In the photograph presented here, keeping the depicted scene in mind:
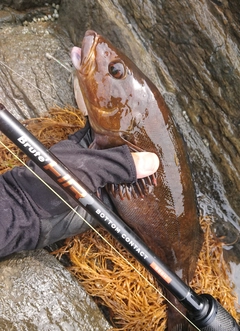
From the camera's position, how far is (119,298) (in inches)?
123

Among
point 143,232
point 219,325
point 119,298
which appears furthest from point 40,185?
point 219,325

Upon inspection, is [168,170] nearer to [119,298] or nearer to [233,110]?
[233,110]

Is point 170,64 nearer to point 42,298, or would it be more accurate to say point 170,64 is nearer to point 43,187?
point 43,187

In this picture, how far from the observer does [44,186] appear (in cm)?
261

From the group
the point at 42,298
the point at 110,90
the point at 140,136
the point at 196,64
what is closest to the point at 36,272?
the point at 42,298

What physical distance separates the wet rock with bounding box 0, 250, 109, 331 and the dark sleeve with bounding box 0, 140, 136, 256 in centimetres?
23

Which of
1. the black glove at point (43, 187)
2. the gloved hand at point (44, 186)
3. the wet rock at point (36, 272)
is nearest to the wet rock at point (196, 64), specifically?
the wet rock at point (36, 272)

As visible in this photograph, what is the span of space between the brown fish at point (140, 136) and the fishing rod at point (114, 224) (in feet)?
1.69

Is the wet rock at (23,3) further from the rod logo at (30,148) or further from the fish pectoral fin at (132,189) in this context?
the rod logo at (30,148)

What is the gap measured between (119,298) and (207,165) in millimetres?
1526

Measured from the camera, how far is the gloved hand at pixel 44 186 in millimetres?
2551

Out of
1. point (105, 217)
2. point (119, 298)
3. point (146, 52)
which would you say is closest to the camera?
point (105, 217)

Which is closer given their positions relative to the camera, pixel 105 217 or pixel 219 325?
pixel 105 217

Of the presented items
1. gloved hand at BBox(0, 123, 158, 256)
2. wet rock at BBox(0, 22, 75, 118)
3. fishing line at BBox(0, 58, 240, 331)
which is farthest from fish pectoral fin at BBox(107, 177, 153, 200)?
wet rock at BBox(0, 22, 75, 118)
